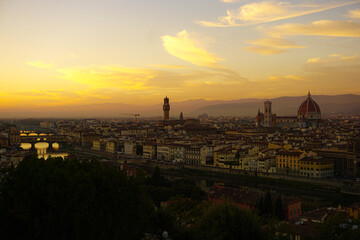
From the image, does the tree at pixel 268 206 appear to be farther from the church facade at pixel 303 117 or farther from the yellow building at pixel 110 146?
the church facade at pixel 303 117

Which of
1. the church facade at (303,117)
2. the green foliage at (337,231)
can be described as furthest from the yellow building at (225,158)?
the church facade at (303,117)

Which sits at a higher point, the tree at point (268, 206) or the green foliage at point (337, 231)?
the green foliage at point (337, 231)

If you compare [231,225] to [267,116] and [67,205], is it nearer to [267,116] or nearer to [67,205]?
[67,205]

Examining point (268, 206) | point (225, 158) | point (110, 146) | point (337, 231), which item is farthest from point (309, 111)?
point (337, 231)

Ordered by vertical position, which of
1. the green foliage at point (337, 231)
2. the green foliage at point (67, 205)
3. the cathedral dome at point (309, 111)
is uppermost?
the cathedral dome at point (309, 111)

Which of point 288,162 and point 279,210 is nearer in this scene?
point 279,210

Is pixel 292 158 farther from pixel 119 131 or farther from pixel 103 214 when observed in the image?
pixel 119 131

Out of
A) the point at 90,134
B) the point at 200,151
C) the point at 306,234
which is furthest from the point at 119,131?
the point at 306,234
